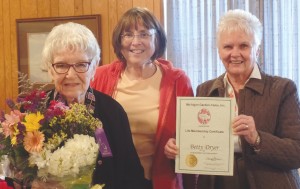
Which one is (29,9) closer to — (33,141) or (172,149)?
(172,149)

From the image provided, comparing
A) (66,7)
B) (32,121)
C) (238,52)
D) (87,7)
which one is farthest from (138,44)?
(66,7)

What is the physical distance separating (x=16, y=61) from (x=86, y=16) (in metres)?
0.83

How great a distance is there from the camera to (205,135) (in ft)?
A: 5.39

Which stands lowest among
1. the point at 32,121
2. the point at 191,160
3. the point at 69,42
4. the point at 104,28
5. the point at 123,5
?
the point at 191,160

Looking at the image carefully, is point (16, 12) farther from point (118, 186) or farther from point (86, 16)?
point (118, 186)

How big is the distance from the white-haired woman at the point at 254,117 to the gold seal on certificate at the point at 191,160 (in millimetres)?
67

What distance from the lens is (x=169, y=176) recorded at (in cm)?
195

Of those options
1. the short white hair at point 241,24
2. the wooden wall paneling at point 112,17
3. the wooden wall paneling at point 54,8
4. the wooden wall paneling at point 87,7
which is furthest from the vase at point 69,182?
the wooden wall paneling at point 54,8

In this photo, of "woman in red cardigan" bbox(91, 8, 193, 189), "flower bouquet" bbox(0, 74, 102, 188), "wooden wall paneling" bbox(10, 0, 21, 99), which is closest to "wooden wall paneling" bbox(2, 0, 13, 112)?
"wooden wall paneling" bbox(10, 0, 21, 99)

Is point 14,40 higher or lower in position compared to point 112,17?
lower

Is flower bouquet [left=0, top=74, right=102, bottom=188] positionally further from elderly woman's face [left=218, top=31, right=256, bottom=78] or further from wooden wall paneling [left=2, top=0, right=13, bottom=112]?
wooden wall paneling [left=2, top=0, right=13, bottom=112]

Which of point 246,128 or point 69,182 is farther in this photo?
point 246,128

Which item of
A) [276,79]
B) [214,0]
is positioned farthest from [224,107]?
[214,0]

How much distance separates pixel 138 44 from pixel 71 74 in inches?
21.6
